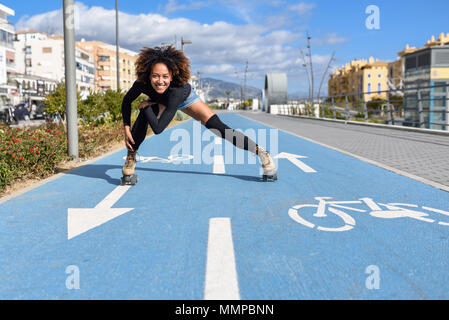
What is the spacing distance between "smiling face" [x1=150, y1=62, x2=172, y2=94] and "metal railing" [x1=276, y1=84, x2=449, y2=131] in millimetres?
10600

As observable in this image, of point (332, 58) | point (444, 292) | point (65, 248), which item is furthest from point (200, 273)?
point (332, 58)

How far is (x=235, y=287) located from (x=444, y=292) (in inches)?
46.0

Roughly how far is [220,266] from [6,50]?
6666cm

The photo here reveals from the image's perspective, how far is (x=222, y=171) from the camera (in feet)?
25.4

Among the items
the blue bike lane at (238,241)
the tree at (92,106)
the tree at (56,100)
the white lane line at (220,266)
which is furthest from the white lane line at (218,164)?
the tree at (92,106)

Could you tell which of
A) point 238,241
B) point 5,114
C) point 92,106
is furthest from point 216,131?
point 5,114

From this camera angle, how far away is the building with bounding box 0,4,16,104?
191ft

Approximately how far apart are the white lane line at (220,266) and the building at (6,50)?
5880 centimetres

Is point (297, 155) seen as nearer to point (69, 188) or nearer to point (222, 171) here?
point (222, 171)

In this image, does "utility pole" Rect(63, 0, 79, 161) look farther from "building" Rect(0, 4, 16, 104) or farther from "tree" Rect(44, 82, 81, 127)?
"building" Rect(0, 4, 16, 104)

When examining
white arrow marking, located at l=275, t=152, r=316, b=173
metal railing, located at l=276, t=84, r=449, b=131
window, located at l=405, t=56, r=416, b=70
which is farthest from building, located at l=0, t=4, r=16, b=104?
white arrow marking, located at l=275, t=152, r=316, b=173

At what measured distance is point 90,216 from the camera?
4582 mm

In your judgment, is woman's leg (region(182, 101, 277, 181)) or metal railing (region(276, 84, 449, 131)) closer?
woman's leg (region(182, 101, 277, 181))

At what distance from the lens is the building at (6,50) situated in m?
58.1
